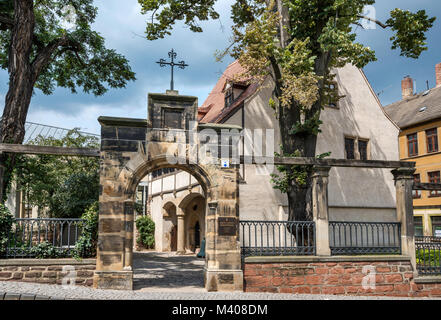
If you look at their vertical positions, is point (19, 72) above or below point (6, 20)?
below

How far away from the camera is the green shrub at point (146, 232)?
2591 cm

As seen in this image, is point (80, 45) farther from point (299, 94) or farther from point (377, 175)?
point (377, 175)

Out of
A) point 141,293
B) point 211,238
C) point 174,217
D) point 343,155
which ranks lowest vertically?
point 141,293

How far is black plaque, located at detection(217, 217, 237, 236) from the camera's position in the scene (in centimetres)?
920

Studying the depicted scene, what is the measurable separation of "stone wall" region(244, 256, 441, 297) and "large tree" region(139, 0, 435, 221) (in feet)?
6.16

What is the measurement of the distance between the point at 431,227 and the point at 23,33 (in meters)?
26.7

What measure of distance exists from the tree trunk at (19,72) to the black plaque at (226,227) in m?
6.11

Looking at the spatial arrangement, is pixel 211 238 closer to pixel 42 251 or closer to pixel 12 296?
pixel 42 251

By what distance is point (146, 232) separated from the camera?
26188 mm

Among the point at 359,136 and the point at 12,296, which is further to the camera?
the point at 359,136

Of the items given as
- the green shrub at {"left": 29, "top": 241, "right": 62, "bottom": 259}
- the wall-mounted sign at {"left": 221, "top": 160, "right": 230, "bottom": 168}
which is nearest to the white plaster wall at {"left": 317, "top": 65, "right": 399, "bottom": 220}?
the wall-mounted sign at {"left": 221, "top": 160, "right": 230, "bottom": 168}

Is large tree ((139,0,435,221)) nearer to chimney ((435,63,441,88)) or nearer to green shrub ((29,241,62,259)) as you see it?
green shrub ((29,241,62,259))

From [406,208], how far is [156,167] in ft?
21.1

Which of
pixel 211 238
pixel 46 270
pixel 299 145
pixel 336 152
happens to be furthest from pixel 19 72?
pixel 336 152
